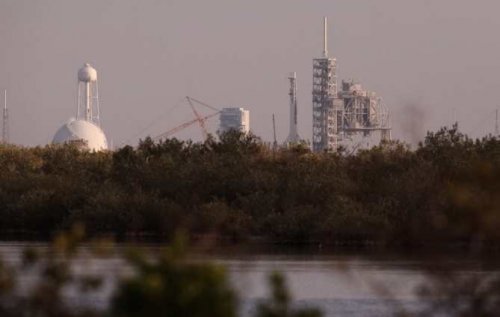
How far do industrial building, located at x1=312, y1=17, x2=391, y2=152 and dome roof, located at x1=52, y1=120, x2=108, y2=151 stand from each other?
2731 centimetres

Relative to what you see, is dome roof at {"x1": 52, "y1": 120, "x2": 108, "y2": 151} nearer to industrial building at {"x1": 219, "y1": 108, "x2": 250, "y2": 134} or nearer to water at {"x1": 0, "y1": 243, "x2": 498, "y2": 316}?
industrial building at {"x1": 219, "y1": 108, "x2": 250, "y2": 134}

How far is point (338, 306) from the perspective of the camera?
115ft

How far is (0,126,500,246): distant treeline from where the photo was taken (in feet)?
201

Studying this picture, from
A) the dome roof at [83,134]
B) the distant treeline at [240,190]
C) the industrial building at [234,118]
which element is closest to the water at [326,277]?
the distant treeline at [240,190]

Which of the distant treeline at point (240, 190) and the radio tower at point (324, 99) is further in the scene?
the radio tower at point (324, 99)

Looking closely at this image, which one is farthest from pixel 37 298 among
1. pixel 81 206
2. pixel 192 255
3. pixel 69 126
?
pixel 69 126

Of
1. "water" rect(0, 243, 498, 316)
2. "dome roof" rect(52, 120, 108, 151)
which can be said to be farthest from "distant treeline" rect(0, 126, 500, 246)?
"dome roof" rect(52, 120, 108, 151)

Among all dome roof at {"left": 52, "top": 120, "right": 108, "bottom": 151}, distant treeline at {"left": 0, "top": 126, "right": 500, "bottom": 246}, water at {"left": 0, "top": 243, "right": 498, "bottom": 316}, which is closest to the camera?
water at {"left": 0, "top": 243, "right": 498, "bottom": 316}

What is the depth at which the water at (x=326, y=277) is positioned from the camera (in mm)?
33281

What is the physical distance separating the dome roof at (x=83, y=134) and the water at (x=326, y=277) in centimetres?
7086

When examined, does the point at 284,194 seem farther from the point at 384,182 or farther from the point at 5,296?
the point at 5,296

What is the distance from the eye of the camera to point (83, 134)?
129750 millimetres

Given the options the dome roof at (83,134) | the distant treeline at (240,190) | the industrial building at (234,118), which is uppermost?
the industrial building at (234,118)

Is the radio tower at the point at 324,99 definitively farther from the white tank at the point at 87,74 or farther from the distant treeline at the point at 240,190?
the distant treeline at the point at 240,190
